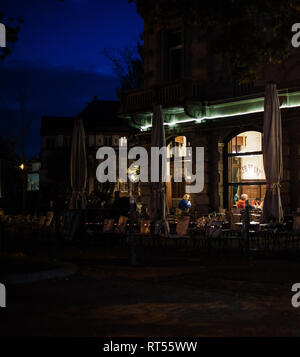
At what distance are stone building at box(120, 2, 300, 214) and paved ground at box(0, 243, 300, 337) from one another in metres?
9.20

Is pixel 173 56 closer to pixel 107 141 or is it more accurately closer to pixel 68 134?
pixel 107 141

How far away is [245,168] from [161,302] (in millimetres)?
16231

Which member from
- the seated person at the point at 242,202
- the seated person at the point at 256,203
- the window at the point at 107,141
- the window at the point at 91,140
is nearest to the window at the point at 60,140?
the window at the point at 91,140

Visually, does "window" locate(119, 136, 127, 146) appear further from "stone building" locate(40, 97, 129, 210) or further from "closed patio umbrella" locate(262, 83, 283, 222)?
"stone building" locate(40, 97, 129, 210)

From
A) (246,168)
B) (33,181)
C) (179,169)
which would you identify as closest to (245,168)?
(246,168)

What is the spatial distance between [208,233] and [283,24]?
5784mm

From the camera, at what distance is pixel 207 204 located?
26.1m

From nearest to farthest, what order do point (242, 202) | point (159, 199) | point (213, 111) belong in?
point (159, 199) → point (242, 202) → point (213, 111)

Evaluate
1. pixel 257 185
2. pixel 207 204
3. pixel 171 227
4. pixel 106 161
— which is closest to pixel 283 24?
pixel 171 227

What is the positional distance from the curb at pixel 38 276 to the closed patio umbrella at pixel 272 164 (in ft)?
22.9

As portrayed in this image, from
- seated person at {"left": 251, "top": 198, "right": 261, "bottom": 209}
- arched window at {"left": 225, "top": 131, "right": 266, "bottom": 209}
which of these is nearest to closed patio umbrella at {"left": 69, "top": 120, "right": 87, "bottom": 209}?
arched window at {"left": 225, "top": 131, "right": 266, "bottom": 209}

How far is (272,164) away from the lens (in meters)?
18.3

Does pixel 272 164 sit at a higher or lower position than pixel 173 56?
lower
